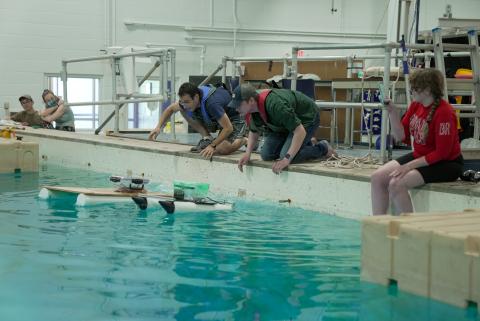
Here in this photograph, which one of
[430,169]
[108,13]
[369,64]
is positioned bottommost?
[430,169]

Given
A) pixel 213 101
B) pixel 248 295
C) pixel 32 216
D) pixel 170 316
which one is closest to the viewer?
pixel 170 316

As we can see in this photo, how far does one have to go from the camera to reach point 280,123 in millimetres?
6375

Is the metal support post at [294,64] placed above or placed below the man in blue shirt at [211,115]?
above

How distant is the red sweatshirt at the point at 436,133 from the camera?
465 centimetres

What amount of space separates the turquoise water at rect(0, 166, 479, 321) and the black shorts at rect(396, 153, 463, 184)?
67 centimetres

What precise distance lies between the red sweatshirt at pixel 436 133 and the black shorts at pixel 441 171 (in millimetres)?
57

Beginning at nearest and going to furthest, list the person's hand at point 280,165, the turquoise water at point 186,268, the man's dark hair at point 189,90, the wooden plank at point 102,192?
the turquoise water at point 186,268, the wooden plank at point 102,192, the person's hand at point 280,165, the man's dark hair at point 189,90

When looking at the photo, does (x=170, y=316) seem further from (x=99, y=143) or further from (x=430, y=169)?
(x=99, y=143)

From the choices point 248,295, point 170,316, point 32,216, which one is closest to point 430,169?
point 248,295

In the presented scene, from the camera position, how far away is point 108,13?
16.7 m

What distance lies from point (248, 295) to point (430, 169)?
2.00 metres

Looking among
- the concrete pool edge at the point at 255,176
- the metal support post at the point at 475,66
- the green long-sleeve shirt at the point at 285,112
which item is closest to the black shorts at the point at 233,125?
the concrete pool edge at the point at 255,176

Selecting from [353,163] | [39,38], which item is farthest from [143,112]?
[353,163]

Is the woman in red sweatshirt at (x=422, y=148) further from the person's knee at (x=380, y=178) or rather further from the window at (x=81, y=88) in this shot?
the window at (x=81, y=88)
